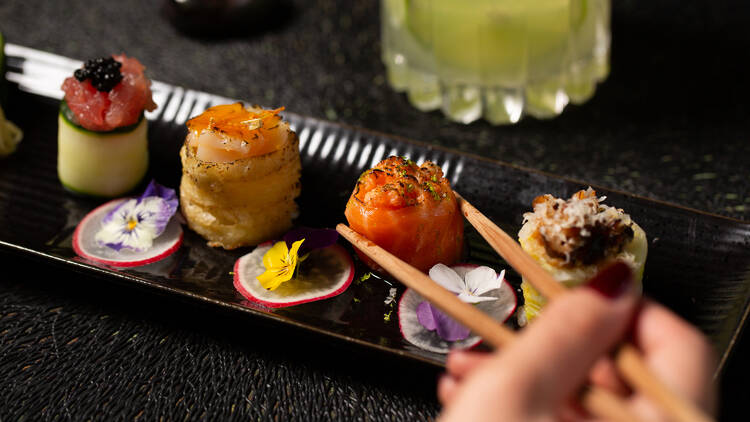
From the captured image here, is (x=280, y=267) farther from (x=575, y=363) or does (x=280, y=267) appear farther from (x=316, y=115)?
(x=316, y=115)

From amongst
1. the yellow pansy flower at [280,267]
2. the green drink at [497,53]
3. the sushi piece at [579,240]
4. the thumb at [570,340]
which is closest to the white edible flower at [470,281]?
the sushi piece at [579,240]

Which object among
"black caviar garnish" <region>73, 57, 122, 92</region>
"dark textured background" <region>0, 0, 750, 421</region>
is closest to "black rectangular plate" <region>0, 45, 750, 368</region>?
"dark textured background" <region>0, 0, 750, 421</region>

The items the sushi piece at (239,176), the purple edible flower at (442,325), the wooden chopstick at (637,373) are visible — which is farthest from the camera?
the sushi piece at (239,176)

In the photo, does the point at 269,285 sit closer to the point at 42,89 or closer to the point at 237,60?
the point at 42,89

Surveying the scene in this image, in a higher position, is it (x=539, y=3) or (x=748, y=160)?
(x=539, y=3)

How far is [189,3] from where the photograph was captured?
4.06 metres

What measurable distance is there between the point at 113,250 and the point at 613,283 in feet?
5.80

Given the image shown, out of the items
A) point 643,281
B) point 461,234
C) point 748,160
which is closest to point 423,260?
point 461,234

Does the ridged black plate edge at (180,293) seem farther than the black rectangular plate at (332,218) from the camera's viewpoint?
No

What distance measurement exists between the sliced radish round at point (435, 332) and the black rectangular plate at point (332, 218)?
4cm

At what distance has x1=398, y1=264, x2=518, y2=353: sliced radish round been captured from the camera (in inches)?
85.6

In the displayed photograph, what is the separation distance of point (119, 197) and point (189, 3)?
1.58 metres

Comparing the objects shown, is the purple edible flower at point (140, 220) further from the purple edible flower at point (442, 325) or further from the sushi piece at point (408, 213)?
the purple edible flower at point (442, 325)

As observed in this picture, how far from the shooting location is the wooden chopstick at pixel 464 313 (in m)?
1.48
